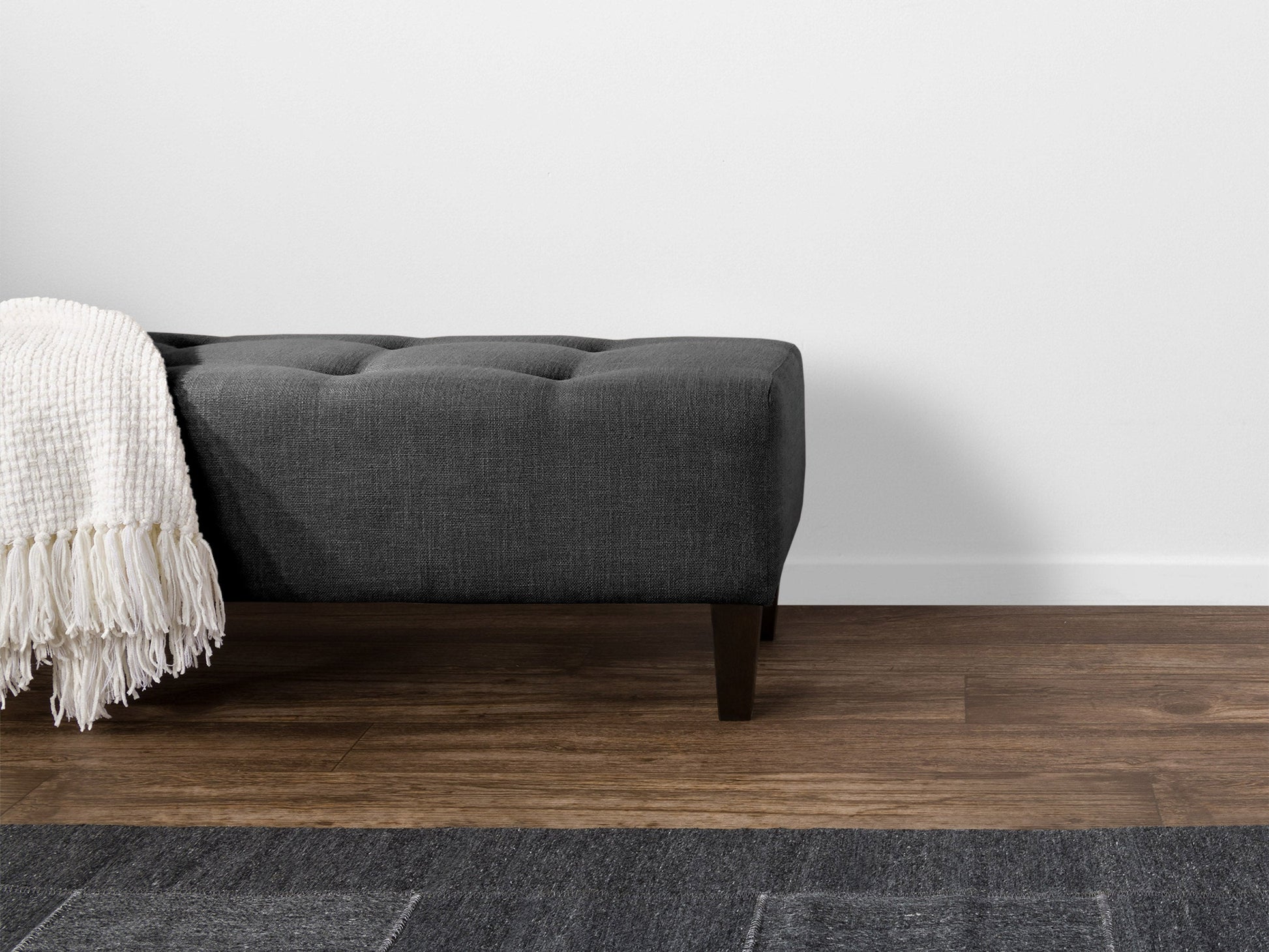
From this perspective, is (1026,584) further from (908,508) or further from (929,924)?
(929,924)

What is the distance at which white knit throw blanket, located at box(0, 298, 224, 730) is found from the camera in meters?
1.17

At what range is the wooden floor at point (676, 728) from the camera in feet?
3.58

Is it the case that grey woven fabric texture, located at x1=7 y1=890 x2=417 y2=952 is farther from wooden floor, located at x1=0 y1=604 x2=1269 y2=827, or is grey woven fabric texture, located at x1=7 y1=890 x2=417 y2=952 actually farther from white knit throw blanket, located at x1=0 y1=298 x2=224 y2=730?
white knit throw blanket, located at x1=0 y1=298 x2=224 y2=730

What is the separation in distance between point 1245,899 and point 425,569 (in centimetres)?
75

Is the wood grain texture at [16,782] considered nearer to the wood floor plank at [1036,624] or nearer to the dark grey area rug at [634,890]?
the dark grey area rug at [634,890]

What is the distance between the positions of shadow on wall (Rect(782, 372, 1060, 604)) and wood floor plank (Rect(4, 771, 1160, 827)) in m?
0.66

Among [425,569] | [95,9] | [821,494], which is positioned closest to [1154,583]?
[821,494]

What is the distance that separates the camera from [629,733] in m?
1.28

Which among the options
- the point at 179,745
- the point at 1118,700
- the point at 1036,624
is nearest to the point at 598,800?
the point at 179,745

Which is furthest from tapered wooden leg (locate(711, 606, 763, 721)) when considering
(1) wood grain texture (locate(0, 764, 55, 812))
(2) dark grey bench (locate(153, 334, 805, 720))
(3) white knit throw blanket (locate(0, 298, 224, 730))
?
(1) wood grain texture (locate(0, 764, 55, 812))

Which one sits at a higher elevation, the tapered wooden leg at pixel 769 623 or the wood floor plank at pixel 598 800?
the wood floor plank at pixel 598 800

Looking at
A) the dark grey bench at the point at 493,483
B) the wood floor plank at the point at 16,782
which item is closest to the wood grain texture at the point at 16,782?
the wood floor plank at the point at 16,782

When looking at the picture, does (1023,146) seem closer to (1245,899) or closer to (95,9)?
(1245,899)

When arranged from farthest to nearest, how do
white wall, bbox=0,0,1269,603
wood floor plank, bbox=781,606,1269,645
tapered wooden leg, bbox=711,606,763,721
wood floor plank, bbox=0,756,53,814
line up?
white wall, bbox=0,0,1269,603 < wood floor plank, bbox=781,606,1269,645 < tapered wooden leg, bbox=711,606,763,721 < wood floor plank, bbox=0,756,53,814
